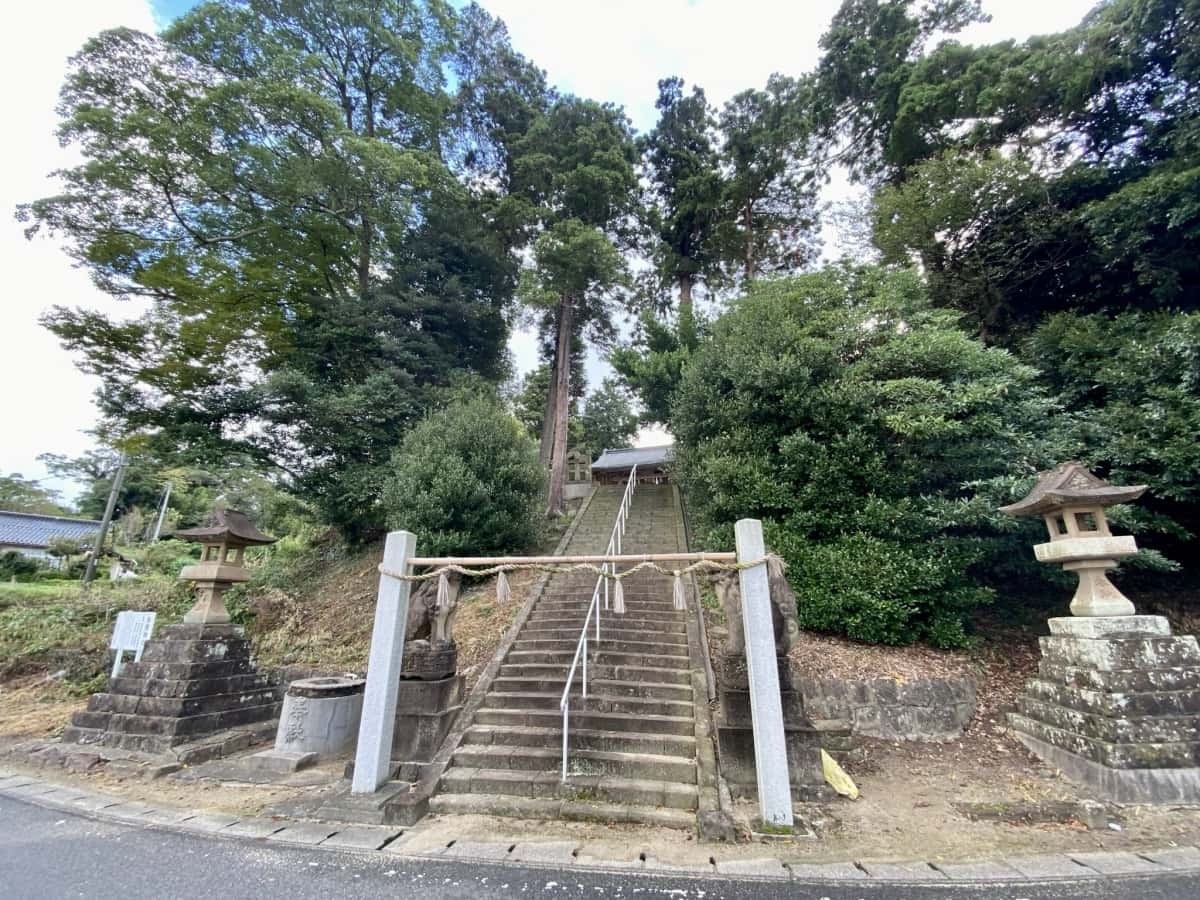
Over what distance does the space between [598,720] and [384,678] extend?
90.9 inches

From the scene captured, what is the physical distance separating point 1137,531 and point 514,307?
1472 cm

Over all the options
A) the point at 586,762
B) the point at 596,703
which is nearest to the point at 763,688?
the point at 586,762

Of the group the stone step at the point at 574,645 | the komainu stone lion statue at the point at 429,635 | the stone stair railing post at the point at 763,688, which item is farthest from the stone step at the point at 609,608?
the stone stair railing post at the point at 763,688

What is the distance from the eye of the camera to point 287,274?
491 inches

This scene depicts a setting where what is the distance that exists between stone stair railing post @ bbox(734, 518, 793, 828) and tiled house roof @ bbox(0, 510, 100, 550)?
2857cm

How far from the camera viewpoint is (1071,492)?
480cm

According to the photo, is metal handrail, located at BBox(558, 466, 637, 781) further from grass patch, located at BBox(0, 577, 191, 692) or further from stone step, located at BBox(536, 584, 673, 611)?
grass patch, located at BBox(0, 577, 191, 692)

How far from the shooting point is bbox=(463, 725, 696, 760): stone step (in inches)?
187

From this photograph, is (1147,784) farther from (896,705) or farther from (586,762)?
(586,762)

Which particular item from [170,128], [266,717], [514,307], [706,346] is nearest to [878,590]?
[706,346]

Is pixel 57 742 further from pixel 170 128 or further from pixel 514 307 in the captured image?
pixel 514 307

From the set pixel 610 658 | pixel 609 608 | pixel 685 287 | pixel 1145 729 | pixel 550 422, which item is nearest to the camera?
pixel 1145 729

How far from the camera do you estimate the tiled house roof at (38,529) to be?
21067mm

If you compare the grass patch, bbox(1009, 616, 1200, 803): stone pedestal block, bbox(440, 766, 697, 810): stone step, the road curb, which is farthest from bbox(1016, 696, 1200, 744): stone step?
the grass patch
